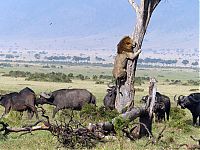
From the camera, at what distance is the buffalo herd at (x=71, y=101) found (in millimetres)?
23000

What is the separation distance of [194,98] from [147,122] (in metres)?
8.61

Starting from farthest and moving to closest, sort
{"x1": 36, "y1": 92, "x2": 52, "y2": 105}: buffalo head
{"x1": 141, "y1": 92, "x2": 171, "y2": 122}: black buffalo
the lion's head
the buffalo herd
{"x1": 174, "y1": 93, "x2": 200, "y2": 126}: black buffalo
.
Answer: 1. {"x1": 36, "y1": 92, "x2": 52, "y2": 105}: buffalo head
2. {"x1": 174, "y1": 93, "x2": 200, "y2": 126}: black buffalo
3. the buffalo herd
4. {"x1": 141, "y1": 92, "x2": 171, "y2": 122}: black buffalo
5. the lion's head

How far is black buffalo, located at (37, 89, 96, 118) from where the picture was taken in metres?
25.0

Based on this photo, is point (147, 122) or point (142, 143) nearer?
point (142, 143)

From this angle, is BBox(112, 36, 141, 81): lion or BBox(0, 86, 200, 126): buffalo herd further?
BBox(0, 86, 200, 126): buffalo herd

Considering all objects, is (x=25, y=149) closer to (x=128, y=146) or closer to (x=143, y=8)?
(x=128, y=146)

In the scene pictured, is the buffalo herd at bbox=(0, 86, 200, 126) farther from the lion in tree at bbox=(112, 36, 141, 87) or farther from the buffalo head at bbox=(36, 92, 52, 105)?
the lion in tree at bbox=(112, 36, 141, 87)

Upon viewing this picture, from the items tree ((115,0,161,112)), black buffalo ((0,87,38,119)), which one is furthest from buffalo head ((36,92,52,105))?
tree ((115,0,161,112))

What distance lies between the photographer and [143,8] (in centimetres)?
1688

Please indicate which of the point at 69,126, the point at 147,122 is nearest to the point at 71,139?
the point at 69,126

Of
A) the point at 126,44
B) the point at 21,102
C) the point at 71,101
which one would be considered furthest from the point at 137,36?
the point at 71,101

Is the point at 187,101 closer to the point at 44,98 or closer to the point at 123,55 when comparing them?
the point at 44,98

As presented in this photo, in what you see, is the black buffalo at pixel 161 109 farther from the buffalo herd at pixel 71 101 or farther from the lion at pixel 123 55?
the lion at pixel 123 55

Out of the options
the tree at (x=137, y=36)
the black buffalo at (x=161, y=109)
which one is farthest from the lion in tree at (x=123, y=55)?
the black buffalo at (x=161, y=109)
